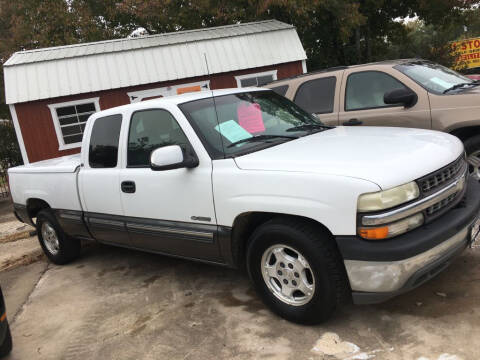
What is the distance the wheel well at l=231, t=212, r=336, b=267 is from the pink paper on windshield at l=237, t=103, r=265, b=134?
812 millimetres

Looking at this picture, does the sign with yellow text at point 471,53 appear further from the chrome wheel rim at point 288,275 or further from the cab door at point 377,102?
the chrome wheel rim at point 288,275

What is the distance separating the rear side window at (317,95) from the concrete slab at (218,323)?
105 inches

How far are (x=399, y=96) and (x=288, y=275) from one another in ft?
9.62

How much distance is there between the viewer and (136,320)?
3.77 meters

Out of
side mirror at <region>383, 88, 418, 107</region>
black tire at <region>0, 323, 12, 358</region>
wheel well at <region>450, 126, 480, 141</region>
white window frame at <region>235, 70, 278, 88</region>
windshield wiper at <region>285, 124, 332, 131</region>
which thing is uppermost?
white window frame at <region>235, 70, 278, 88</region>

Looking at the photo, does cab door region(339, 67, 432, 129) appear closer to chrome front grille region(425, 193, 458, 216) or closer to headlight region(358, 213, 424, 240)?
chrome front grille region(425, 193, 458, 216)

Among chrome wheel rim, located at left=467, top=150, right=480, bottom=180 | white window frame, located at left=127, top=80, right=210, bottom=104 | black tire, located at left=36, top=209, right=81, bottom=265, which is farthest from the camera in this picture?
white window frame, located at left=127, top=80, right=210, bottom=104

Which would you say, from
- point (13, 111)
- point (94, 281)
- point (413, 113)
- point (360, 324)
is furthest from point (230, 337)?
point (13, 111)

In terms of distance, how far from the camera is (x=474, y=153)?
499 centimetres

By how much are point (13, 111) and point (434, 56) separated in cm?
1652

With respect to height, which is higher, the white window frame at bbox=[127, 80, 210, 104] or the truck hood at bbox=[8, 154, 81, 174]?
the white window frame at bbox=[127, 80, 210, 104]

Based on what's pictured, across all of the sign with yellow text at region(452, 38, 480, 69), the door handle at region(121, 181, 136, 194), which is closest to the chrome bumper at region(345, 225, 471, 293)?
the door handle at region(121, 181, 136, 194)

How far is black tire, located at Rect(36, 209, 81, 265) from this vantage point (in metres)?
5.41

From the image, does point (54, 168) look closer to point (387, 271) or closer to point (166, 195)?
point (166, 195)
